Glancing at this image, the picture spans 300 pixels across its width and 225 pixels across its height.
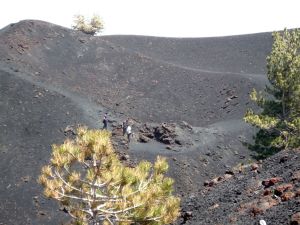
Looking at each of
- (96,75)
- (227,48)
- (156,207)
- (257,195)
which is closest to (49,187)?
(156,207)

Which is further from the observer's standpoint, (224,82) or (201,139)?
(224,82)

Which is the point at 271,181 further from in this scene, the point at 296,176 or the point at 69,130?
Answer: the point at 69,130

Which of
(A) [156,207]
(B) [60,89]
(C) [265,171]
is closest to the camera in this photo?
(A) [156,207]

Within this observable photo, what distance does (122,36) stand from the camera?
62.2 meters

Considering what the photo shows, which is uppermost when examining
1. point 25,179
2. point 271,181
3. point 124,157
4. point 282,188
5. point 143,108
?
point 282,188

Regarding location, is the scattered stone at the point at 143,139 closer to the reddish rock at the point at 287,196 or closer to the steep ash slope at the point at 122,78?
the steep ash slope at the point at 122,78

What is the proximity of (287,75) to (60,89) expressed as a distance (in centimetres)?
1813

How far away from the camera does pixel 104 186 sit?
9.42 metres

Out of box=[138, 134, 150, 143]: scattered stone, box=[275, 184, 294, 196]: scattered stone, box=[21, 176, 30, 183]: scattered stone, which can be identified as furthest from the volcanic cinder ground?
box=[275, 184, 294, 196]: scattered stone

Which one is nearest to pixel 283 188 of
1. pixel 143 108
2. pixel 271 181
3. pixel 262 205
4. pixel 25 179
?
pixel 262 205

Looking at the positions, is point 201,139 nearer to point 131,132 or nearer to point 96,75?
point 131,132

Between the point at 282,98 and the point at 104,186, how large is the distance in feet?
52.9

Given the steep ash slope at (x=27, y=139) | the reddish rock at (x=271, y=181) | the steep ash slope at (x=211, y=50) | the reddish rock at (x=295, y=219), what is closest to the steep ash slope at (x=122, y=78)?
the steep ash slope at (x=27, y=139)

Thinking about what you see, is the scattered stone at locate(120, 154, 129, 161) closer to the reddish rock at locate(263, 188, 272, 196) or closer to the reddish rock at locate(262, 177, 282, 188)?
the reddish rock at locate(262, 177, 282, 188)
